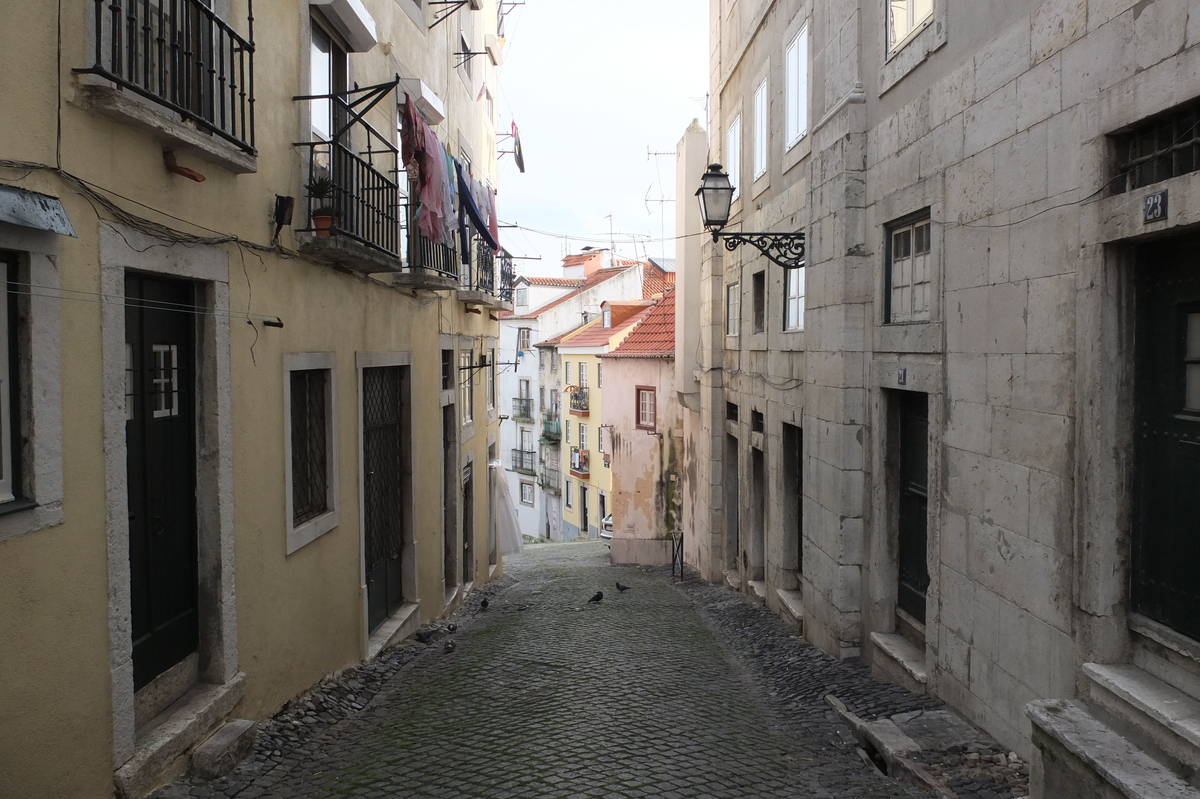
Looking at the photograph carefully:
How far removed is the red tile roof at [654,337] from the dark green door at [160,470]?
60.4 ft

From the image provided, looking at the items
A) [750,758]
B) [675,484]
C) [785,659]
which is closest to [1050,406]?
[750,758]

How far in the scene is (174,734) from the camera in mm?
4996

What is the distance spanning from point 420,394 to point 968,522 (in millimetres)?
6742

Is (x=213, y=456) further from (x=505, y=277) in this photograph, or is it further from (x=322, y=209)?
(x=505, y=277)

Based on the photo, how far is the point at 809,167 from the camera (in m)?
9.49

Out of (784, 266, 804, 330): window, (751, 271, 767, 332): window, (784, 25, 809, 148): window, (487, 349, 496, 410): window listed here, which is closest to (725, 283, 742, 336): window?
(751, 271, 767, 332): window

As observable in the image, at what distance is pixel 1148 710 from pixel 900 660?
3157 millimetres

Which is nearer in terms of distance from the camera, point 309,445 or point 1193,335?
point 1193,335

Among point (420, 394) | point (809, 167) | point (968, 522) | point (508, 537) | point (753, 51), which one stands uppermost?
point (753, 51)

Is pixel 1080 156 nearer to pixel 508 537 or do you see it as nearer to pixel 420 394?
pixel 420 394

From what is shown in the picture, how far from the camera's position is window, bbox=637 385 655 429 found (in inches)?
976

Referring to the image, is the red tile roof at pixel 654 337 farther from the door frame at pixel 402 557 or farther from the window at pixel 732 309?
the door frame at pixel 402 557

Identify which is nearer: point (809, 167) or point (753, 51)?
point (809, 167)

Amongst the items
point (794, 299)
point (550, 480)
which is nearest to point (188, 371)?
point (794, 299)
